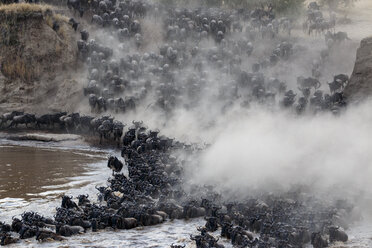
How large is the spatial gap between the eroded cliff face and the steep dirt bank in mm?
13580

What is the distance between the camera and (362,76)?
24000 millimetres

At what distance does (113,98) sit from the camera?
2881 centimetres

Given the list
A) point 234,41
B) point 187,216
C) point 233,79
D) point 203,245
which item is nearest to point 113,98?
point 233,79

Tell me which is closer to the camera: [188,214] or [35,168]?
[188,214]

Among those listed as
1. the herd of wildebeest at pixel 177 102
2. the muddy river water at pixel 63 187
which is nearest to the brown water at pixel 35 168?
the muddy river water at pixel 63 187

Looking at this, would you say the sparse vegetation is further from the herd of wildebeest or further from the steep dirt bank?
the herd of wildebeest

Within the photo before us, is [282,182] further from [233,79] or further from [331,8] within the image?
[331,8]

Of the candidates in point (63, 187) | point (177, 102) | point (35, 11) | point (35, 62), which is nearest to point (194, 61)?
point (177, 102)

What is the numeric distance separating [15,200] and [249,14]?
25.3 metres

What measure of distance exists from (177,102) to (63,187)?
37.6 feet

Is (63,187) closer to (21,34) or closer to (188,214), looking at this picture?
(188,214)

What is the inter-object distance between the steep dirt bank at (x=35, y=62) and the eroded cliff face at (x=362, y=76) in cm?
1358

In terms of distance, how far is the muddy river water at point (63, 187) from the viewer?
12328 mm

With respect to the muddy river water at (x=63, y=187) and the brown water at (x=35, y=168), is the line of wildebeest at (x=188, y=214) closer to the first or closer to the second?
the muddy river water at (x=63, y=187)
